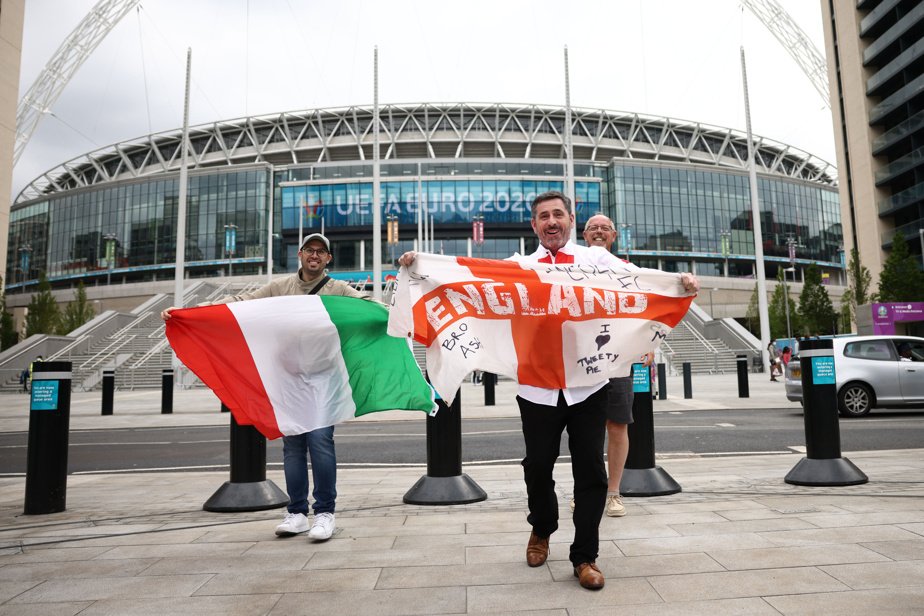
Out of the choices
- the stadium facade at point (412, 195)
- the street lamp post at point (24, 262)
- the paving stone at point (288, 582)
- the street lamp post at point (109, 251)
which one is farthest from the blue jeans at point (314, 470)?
the street lamp post at point (24, 262)

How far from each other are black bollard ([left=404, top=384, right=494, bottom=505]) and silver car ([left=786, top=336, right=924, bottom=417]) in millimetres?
9112

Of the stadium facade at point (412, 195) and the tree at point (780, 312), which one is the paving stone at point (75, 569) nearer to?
the tree at point (780, 312)

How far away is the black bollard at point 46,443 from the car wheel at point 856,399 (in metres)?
12.2

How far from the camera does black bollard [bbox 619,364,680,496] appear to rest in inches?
205

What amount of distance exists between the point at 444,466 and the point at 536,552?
6.25 feet

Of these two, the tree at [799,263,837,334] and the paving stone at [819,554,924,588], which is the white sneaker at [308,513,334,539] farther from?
the tree at [799,263,837,334]

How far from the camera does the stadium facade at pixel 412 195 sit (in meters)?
71.0

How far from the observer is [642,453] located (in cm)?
529

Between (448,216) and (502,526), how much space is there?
6727cm

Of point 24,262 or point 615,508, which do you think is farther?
A: point 24,262

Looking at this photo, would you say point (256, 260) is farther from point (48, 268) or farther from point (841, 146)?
point (841, 146)

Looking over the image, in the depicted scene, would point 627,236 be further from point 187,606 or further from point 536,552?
point 187,606

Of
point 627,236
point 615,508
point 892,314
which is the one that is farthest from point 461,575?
point 627,236

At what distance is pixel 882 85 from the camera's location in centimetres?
4631
